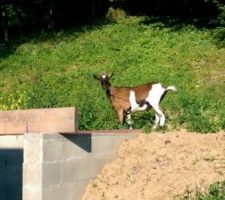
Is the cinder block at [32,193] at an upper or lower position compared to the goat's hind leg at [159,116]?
lower

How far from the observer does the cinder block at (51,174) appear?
358 inches

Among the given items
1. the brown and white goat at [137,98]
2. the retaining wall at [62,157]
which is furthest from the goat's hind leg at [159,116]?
the retaining wall at [62,157]

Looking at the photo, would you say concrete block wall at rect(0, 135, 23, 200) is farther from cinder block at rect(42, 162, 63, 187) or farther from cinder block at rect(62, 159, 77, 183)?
cinder block at rect(42, 162, 63, 187)

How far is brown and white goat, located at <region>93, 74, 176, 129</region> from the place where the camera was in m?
12.2

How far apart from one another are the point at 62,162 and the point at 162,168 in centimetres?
141

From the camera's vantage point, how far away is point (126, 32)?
22.8 m

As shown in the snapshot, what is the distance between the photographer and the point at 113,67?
63.4 ft

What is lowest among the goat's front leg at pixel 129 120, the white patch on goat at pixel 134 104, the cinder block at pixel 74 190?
the cinder block at pixel 74 190

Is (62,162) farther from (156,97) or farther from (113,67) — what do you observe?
(113,67)

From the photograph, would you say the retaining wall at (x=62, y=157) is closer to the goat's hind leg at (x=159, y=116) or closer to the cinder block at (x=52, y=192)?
the cinder block at (x=52, y=192)

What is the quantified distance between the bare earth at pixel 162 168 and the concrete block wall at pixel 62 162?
20 centimetres

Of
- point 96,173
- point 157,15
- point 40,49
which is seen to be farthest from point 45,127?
point 157,15

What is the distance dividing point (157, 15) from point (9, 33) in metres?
6.41

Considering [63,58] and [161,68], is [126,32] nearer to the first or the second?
[63,58]
